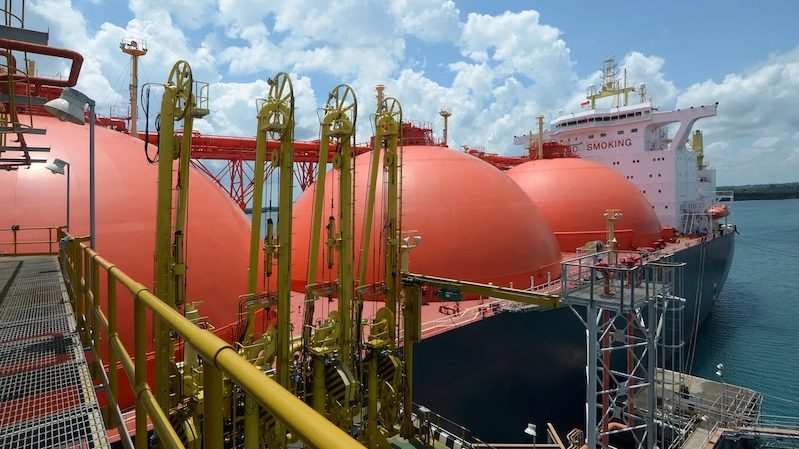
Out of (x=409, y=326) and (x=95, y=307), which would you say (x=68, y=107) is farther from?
(x=409, y=326)

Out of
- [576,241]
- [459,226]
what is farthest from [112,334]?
[576,241]

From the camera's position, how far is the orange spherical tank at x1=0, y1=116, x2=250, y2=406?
28.2 feet

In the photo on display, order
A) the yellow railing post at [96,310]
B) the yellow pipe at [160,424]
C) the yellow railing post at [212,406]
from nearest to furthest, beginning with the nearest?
1. the yellow railing post at [212,406]
2. the yellow pipe at [160,424]
3. the yellow railing post at [96,310]

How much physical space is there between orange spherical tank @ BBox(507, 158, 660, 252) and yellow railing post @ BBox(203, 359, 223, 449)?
916 inches

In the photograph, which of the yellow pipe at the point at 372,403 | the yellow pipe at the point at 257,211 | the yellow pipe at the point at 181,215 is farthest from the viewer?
the yellow pipe at the point at 372,403

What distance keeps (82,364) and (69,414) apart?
95cm

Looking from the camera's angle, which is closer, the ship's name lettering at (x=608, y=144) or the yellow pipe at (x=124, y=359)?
the yellow pipe at (x=124, y=359)

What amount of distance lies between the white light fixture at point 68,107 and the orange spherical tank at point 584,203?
71.4 feet

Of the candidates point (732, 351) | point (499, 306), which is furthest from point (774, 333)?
point (499, 306)

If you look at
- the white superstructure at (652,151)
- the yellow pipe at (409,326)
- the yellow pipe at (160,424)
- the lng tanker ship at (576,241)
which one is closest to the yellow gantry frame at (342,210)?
the yellow pipe at (409,326)

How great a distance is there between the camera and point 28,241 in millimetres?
8727

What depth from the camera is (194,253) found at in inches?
369

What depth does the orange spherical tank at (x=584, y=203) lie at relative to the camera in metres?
23.6

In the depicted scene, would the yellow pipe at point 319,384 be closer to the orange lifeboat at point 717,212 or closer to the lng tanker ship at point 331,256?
the lng tanker ship at point 331,256
